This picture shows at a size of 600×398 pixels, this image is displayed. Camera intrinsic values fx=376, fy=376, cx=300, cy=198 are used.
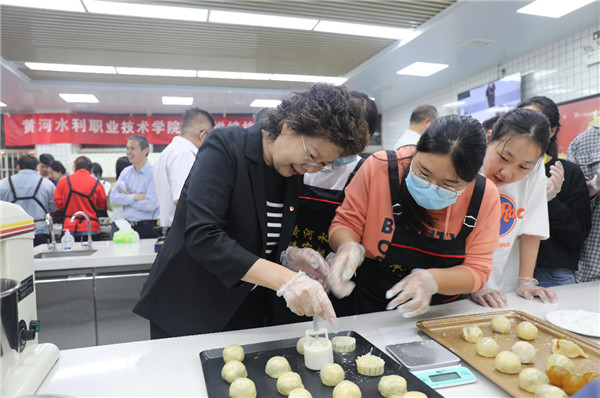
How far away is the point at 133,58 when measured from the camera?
5.03m

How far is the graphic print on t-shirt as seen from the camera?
1.69m

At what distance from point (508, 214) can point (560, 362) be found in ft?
2.70

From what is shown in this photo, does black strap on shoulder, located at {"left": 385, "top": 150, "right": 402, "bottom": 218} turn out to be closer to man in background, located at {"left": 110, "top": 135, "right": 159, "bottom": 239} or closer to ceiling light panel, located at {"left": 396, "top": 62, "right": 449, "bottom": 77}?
man in background, located at {"left": 110, "top": 135, "right": 159, "bottom": 239}

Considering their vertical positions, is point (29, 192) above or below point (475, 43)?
below

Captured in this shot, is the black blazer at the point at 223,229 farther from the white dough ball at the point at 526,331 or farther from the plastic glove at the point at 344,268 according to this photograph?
the white dough ball at the point at 526,331

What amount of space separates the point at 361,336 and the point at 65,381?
847 millimetres

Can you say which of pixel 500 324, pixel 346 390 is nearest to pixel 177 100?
pixel 500 324

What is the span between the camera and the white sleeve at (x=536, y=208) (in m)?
1.69

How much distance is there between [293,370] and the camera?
1.05 meters

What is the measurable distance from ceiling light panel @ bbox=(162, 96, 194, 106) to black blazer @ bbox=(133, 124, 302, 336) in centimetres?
639

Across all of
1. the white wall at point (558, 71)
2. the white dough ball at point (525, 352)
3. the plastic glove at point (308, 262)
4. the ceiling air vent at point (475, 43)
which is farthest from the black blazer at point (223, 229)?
the white wall at point (558, 71)

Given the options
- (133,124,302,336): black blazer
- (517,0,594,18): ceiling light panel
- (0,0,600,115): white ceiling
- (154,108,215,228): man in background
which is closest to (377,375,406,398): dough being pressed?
(133,124,302,336): black blazer

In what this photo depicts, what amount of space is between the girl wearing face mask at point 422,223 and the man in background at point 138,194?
10.5 ft

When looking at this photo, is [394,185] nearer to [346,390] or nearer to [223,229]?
[223,229]
